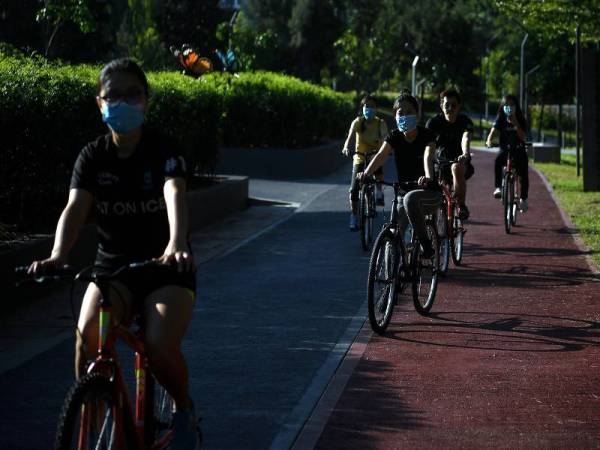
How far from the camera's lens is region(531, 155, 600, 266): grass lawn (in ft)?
54.7

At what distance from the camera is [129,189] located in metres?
5.15

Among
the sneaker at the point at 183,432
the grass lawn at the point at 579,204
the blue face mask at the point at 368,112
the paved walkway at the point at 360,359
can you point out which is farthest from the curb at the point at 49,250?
the sneaker at the point at 183,432

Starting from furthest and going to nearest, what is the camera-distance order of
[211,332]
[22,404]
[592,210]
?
[592,210], [211,332], [22,404]

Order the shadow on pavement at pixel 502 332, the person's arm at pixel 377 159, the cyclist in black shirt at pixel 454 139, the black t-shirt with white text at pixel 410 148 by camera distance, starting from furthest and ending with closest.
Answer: the cyclist in black shirt at pixel 454 139, the black t-shirt with white text at pixel 410 148, the person's arm at pixel 377 159, the shadow on pavement at pixel 502 332

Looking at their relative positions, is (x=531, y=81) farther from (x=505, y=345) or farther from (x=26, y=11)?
(x=505, y=345)

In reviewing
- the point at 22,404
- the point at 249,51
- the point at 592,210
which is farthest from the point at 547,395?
the point at 249,51

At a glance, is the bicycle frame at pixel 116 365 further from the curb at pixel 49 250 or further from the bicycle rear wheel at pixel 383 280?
the curb at pixel 49 250

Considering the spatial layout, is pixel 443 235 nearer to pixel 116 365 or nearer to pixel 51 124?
pixel 51 124

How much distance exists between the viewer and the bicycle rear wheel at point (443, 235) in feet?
40.5

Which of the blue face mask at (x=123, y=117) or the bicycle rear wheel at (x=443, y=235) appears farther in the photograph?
the bicycle rear wheel at (x=443, y=235)

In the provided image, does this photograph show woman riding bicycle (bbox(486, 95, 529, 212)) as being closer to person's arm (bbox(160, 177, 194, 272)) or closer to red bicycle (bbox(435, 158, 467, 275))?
red bicycle (bbox(435, 158, 467, 275))

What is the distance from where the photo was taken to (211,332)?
980 cm

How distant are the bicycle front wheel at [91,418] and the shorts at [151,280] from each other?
498 millimetres

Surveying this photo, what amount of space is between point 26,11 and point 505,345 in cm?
3821
